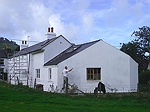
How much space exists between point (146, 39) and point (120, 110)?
54274mm

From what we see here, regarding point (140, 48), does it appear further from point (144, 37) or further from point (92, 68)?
point (92, 68)

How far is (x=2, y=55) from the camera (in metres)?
71.8

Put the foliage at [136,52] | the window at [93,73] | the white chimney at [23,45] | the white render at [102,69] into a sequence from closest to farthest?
1. the white render at [102,69]
2. the window at [93,73]
3. the white chimney at [23,45]
4. the foliage at [136,52]

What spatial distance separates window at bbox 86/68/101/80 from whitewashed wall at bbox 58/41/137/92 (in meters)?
0.33

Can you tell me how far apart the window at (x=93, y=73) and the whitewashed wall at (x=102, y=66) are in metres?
0.33

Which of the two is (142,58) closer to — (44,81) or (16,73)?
(16,73)

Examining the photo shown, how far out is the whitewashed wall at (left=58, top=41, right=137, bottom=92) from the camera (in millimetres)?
31688

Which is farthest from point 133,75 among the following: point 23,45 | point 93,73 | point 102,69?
point 23,45

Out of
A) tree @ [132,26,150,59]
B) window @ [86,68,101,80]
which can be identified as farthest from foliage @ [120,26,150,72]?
window @ [86,68,101,80]

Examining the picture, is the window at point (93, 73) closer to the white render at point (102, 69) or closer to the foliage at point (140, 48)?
the white render at point (102, 69)

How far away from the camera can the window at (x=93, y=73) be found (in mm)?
32219

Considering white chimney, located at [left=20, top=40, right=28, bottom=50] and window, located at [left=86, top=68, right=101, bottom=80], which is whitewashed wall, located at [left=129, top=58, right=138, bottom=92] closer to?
window, located at [left=86, top=68, right=101, bottom=80]

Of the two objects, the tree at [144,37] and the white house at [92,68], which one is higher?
the tree at [144,37]

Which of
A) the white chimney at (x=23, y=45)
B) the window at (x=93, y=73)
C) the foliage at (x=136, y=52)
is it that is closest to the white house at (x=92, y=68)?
the window at (x=93, y=73)
